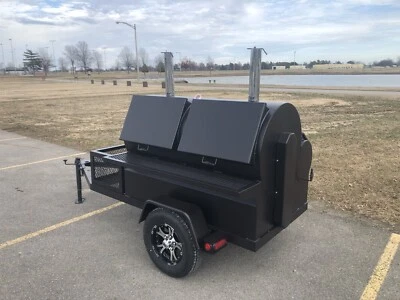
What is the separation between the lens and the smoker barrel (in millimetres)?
2979

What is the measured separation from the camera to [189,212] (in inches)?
122

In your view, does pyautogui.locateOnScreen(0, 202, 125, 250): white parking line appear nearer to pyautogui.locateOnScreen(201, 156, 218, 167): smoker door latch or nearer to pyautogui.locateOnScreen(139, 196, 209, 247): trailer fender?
pyautogui.locateOnScreen(139, 196, 209, 247): trailer fender

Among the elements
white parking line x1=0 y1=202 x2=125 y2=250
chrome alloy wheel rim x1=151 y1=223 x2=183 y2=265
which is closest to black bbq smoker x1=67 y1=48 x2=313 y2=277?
chrome alloy wheel rim x1=151 y1=223 x2=183 y2=265

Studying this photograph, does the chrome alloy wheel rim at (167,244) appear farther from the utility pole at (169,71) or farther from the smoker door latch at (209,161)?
the utility pole at (169,71)

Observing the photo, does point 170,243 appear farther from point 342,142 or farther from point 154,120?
point 342,142

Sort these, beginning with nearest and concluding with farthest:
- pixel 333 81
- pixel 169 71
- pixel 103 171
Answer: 1. pixel 169 71
2. pixel 103 171
3. pixel 333 81

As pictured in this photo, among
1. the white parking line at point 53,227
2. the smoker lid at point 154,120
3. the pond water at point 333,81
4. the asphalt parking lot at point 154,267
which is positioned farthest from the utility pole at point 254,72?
the pond water at point 333,81

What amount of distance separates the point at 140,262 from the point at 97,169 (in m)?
1.37

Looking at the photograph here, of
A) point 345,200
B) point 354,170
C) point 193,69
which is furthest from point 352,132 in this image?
point 193,69

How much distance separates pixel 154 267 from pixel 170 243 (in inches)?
14.8

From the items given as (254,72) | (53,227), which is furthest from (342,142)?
(53,227)

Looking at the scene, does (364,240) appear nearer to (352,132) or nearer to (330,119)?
(352,132)

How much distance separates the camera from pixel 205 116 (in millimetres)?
3352

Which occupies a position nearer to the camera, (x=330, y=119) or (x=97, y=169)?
(x=97, y=169)
